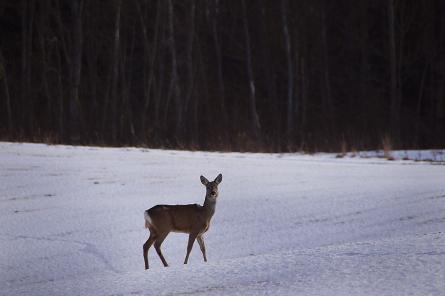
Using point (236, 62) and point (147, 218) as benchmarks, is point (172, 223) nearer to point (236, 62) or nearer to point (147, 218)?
point (147, 218)

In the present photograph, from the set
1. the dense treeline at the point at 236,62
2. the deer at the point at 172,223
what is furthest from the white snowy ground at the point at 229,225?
the dense treeline at the point at 236,62

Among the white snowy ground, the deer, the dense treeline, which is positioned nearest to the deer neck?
the deer

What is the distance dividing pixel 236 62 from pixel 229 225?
29919 mm

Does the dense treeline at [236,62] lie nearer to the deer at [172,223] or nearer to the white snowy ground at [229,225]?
the white snowy ground at [229,225]

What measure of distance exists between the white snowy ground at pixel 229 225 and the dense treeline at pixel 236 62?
46.9ft

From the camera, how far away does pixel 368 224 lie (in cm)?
730

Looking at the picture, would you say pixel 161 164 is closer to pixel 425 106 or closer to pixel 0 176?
pixel 0 176

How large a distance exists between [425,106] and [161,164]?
25.7m

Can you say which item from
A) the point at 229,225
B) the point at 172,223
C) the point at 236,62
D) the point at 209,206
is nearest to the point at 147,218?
the point at 172,223

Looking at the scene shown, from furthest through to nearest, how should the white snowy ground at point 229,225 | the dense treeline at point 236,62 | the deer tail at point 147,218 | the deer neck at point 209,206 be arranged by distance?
the dense treeline at point 236,62
the deer neck at point 209,206
the deer tail at point 147,218
the white snowy ground at point 229,225

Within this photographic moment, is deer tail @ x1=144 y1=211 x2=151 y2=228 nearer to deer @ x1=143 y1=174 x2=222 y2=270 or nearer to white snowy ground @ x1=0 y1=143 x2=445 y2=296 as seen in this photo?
deer @ x1=143 y1=174 x2=222 y2=270

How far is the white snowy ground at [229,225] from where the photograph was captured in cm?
382

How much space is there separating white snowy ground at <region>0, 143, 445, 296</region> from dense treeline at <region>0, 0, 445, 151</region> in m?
14.3

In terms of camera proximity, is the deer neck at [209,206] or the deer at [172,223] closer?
the deer at [172,223]
